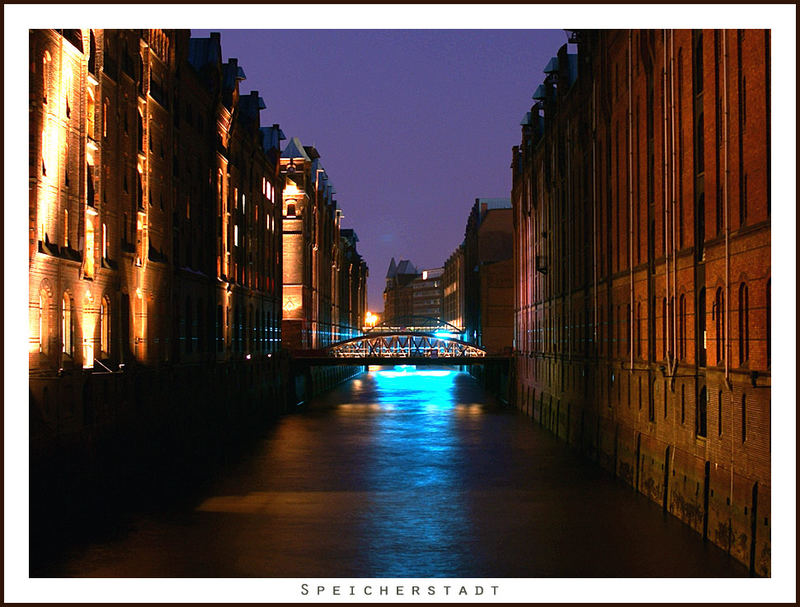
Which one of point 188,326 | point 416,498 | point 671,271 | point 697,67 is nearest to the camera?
point 697,67

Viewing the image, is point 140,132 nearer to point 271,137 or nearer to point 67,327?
point 67,327

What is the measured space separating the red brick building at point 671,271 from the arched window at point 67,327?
55.4 ft

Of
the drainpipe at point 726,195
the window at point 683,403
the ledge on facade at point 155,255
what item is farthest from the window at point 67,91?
the window at point 683,403

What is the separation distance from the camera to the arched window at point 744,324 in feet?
73.5

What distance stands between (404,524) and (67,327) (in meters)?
11.1

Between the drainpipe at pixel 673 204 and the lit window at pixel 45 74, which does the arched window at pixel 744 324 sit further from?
the lit window at pixel 45 74

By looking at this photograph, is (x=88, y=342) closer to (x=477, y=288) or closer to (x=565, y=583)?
(x=565, y=583)

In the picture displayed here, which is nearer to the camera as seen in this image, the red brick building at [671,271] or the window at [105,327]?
the red brick building at [671,271]

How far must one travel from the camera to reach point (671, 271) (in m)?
30.2

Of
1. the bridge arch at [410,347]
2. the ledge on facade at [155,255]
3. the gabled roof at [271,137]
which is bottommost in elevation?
the bridge arch at [410,347]

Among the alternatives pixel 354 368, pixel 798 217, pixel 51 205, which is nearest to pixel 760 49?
pixel 798 217

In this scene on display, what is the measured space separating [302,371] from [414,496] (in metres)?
49.8

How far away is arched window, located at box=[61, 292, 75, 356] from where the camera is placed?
2867cm

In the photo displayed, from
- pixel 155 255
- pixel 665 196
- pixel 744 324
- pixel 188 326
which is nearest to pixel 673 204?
pixel 665 196
